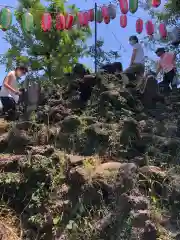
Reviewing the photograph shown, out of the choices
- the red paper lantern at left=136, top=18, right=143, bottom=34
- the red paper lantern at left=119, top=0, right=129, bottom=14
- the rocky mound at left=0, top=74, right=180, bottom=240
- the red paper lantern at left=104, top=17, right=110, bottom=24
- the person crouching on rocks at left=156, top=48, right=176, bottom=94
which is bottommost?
the rocky mound at left=0, top=74, right=180, bottom=240

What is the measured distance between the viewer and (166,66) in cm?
969

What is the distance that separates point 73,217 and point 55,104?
318cm

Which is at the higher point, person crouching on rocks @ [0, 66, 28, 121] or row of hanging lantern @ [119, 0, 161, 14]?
row of hanging lantern @ [119, 0, 161, 14]

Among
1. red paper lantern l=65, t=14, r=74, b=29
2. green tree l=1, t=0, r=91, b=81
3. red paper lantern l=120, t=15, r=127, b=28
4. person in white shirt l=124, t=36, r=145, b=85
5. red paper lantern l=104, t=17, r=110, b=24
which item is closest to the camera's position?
person in white shirt l=124, t=36, r=145, b=85

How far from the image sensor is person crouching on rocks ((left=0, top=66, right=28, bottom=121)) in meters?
8.60

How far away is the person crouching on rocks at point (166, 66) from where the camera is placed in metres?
9.66

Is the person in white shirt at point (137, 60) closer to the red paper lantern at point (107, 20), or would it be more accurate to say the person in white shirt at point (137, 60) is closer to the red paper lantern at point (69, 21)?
the red paper lantern at point (107, 20)

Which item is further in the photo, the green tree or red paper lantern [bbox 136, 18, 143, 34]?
the green tree

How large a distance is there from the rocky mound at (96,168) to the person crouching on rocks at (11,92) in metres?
0.41

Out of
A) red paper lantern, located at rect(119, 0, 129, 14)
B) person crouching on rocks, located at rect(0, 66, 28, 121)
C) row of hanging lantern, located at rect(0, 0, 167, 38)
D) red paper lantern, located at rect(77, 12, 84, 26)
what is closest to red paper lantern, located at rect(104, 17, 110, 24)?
row of hanging lantern, located at rect(0, 0, 167, 38)

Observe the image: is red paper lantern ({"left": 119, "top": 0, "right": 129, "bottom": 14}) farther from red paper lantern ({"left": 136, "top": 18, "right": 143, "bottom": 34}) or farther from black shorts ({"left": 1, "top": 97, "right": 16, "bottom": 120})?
black shorts ({"left": 1, "top": 97, "right": 16, "bottom": 120})

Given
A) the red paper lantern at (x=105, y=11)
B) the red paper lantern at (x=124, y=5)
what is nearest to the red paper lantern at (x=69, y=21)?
the red paper lantern at (x=105, y=11)

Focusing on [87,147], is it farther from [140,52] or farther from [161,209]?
[140,52]

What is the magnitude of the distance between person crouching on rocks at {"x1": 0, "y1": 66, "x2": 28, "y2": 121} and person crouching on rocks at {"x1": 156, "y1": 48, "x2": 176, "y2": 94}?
9.49 feet
